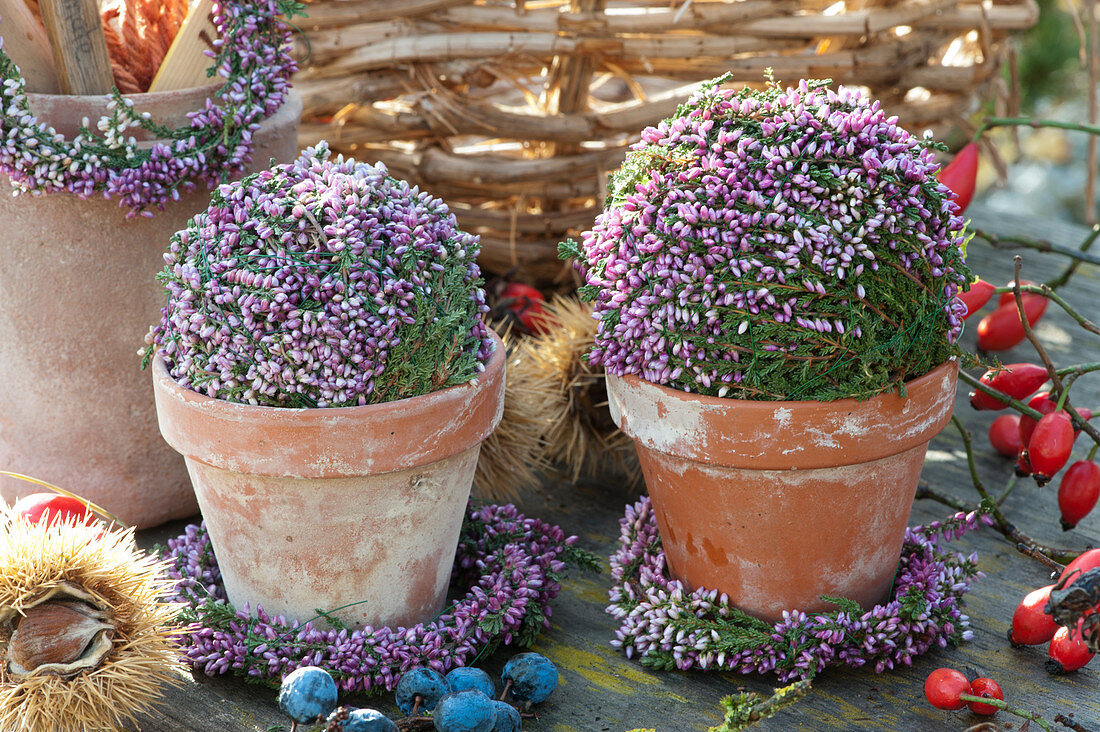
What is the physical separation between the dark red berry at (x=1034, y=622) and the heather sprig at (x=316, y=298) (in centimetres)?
83

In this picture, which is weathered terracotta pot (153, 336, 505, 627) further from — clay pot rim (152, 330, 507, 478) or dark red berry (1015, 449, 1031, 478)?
dark red berry (1015, 449, 1031, 478)

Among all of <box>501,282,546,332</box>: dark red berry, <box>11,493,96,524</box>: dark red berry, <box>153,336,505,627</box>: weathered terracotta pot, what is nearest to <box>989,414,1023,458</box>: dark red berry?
<box>501,282,546,332</box>: dark red berry

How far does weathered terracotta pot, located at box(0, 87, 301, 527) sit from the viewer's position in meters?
1.49

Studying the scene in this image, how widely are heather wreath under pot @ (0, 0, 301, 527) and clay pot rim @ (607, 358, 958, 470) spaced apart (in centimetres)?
79

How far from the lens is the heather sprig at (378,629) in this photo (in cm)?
124

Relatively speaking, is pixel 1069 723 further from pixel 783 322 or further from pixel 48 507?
pixel 48 507

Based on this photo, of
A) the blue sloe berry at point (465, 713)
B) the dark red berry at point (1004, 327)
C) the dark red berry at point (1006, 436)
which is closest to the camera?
the blue sloe berry at point (465, 713)

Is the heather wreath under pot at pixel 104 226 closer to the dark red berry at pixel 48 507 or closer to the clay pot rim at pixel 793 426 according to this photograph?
the dark red berry at pixel 48 507

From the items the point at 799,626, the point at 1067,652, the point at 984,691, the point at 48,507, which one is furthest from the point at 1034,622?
the point at 48,507

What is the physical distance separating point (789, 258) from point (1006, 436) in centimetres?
99

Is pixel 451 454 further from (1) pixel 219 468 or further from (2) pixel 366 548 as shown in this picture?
(1) pixel 219 468

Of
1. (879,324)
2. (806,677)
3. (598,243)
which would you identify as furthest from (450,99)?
(806,677)

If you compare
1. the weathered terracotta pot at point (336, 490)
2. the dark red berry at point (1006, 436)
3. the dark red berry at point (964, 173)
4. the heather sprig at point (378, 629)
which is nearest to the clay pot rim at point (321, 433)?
the weathered terracotta pot at point (336, 490)

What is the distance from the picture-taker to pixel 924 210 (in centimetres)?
121
